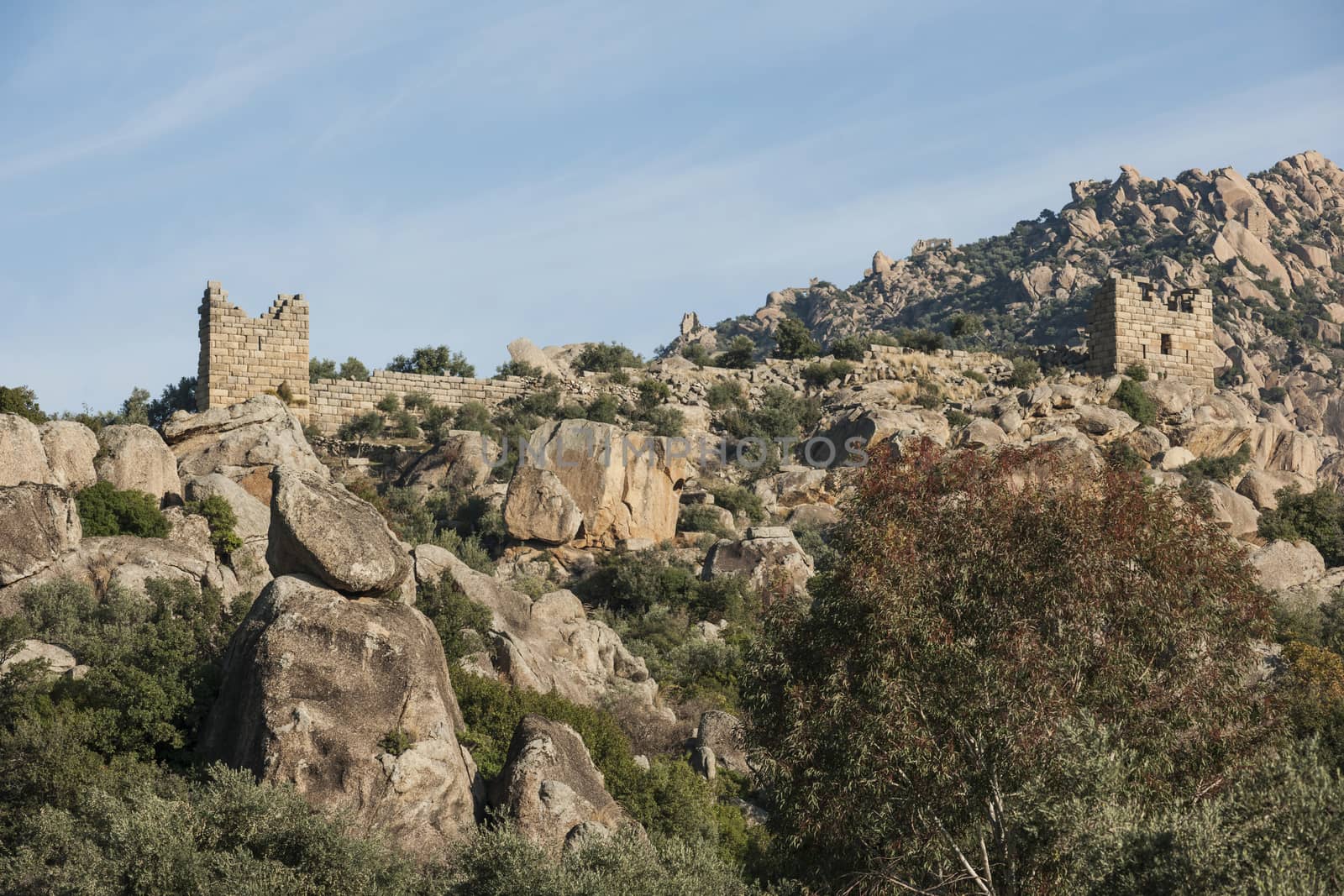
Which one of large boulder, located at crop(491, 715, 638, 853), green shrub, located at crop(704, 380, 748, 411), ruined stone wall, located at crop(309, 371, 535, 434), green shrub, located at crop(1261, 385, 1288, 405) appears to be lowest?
large boulder, located at crop(491, 715, 638, 853)

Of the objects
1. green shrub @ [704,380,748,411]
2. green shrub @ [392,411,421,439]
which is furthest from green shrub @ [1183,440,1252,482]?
green shrub @ [392,411,421,439]

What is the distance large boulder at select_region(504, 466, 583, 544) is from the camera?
119 ft

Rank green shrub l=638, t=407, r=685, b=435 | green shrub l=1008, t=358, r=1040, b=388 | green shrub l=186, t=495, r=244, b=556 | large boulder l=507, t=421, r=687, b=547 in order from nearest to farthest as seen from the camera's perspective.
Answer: green shrub l=186, t=495, r=244, b=556, large boulder l=507, t=421, r=687, b=547, green shrub l=638, t=407, r=685, b=435, green shrub l=1008, t=358, r=1040, b=388

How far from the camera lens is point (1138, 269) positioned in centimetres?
9819

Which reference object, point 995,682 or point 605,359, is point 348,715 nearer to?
point 995,682

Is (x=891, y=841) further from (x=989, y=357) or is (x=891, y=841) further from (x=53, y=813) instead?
(x=989, y=357)

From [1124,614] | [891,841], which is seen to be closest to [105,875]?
[891,841]

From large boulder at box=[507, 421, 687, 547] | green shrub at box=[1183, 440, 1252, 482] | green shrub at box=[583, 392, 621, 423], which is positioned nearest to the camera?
large boulder at box=[507, 421, 687, 547]

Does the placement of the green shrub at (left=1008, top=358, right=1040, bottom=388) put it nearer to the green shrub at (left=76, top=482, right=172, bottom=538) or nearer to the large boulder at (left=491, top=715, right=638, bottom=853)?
the green shrub at (left=76, top=482, right=172, bottom=538)

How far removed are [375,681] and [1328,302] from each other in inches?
3771

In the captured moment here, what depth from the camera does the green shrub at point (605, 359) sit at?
5312 cm

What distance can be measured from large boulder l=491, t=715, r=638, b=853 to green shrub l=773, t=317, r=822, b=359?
39.3m

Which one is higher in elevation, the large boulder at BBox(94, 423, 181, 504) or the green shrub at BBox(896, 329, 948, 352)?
the green shrub at BBox(896, 329, 948, 352)

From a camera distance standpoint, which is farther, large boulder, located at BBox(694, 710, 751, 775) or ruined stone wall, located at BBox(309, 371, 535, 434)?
ruined stone wall, located at BBox(309, 371, 535, 434)
